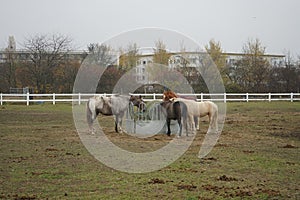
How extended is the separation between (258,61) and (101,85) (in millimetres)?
21230

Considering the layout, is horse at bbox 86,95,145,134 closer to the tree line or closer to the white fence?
the white fence

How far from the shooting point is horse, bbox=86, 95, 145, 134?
17562mm

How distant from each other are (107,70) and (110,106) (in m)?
23.9

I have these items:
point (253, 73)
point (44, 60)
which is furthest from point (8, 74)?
point (253, 73)

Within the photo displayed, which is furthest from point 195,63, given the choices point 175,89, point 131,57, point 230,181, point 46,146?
point 230,181

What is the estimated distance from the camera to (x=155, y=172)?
9.88 metres

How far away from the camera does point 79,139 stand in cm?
1592

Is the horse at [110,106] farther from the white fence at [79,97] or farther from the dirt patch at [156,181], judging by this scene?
the white fence at [79,97]

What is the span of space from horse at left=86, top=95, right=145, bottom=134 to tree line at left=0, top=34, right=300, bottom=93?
22697mm

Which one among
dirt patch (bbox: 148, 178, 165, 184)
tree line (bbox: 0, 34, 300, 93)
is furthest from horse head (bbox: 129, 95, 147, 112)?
tree line (bbox: 0, 34, 300, 93)

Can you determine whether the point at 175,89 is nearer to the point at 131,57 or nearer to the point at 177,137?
the point at 131,57

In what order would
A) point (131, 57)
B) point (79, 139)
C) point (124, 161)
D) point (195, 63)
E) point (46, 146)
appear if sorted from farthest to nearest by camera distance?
point (195, 63) < point (131, 57) < point (79, 139) < point (46, 146) < point (124, 161)

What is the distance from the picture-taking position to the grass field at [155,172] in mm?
7883

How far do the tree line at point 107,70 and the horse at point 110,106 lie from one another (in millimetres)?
22697
